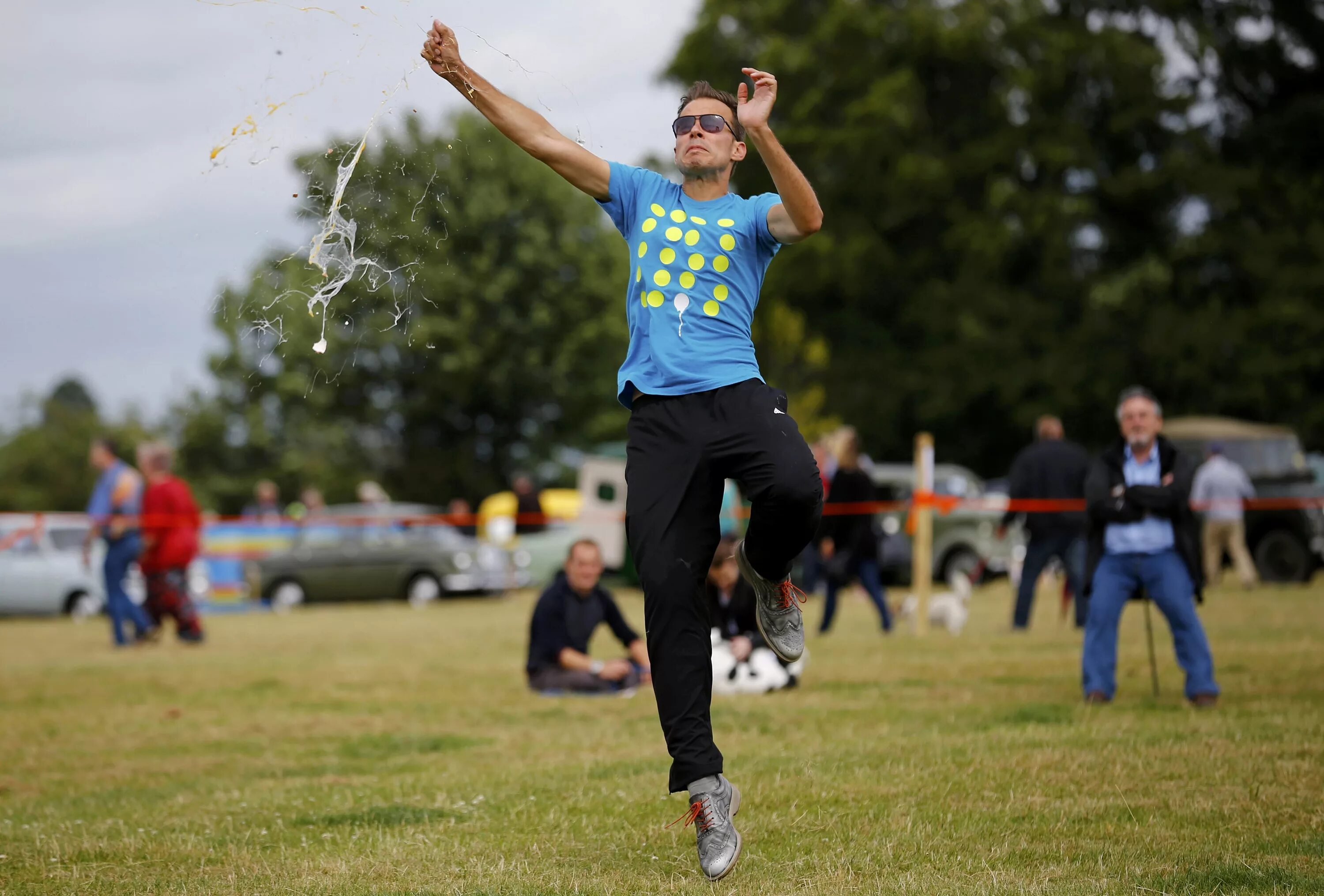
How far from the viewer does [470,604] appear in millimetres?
26500

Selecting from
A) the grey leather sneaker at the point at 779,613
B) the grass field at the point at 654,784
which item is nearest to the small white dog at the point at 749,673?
the grass field at the point at 654,784

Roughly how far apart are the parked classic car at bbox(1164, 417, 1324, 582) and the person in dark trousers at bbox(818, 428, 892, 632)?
8264 millimetres

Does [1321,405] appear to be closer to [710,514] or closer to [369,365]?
[369,365]

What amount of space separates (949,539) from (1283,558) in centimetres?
495

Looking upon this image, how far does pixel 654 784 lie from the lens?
21.3ft

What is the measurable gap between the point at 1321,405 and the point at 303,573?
20.6m

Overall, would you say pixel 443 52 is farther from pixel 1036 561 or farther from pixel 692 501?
pixel 1036 561

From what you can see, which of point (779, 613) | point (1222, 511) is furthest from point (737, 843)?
point (1222, 511)

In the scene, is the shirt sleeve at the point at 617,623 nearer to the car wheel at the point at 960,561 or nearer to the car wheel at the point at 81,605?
the car wheel at the point at 960,561

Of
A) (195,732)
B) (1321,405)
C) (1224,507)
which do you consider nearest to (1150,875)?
(195,732)

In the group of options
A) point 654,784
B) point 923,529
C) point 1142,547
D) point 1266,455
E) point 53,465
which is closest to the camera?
point 654,784

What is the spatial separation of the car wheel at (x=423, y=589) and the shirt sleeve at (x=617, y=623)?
16.5 meters

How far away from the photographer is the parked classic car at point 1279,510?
21.7 meters

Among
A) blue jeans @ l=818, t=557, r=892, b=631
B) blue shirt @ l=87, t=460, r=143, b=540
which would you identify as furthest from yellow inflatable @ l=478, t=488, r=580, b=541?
blue jeans @ l=818, t=557, r=892, b=631
